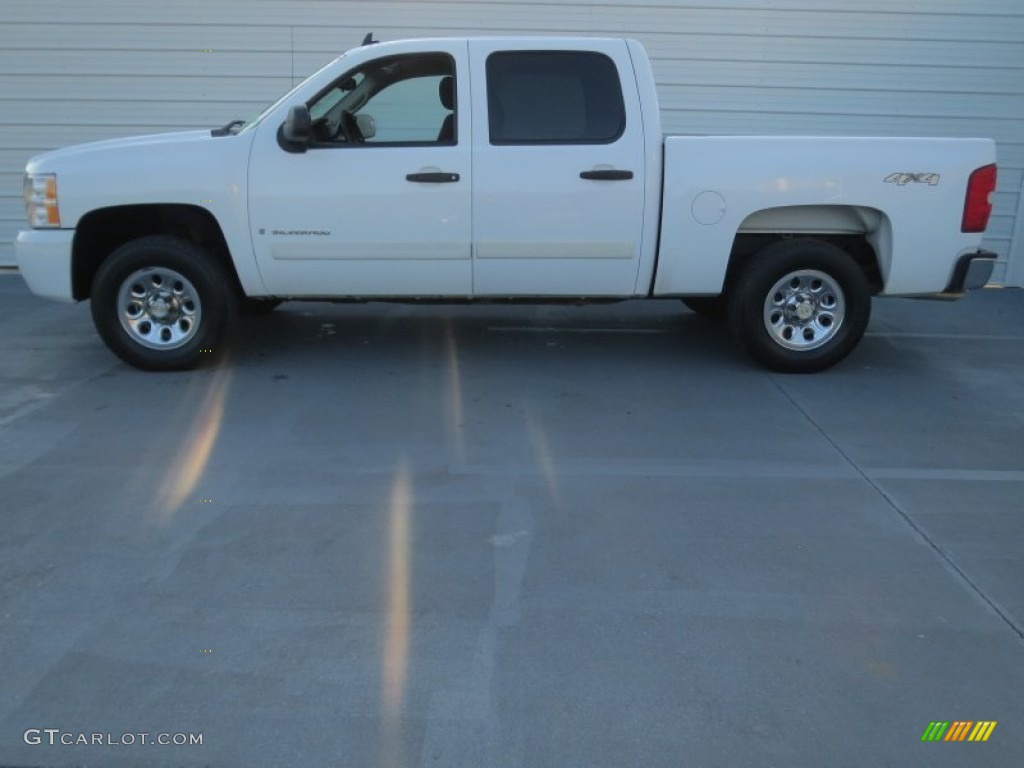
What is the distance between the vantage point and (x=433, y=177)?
6.25 metres

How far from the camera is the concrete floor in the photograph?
306cm

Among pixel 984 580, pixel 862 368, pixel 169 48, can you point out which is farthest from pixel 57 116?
pixel 984 580

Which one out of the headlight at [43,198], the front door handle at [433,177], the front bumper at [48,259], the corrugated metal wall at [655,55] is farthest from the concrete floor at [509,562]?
the corrugated metal wall at [655,55]

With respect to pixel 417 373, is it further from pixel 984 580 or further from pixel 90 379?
pixel 984 580

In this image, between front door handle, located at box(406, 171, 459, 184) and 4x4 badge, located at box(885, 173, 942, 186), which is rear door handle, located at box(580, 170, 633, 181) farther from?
4x4 badge, located at box(885, 173, 942, 186)

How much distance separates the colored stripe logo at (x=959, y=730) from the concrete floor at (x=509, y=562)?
1.1 inches

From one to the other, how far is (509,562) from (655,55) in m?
7.38

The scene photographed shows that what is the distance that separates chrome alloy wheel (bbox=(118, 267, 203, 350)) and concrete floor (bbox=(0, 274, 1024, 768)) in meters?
0.29

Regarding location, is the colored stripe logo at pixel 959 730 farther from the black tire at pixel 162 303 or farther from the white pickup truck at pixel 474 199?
the black tire at pixel 162 303

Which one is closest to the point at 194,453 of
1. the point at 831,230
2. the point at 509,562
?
the point at 509,562

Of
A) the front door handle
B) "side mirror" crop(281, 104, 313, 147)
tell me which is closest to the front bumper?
"side mirror" crop(281, 104, 313, 147)

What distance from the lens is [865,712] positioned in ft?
10.2

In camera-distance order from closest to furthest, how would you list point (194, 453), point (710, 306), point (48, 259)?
point (194, 453), point (48, 259), point (710, 306)

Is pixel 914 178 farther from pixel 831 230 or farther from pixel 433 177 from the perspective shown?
pixel 433 177
